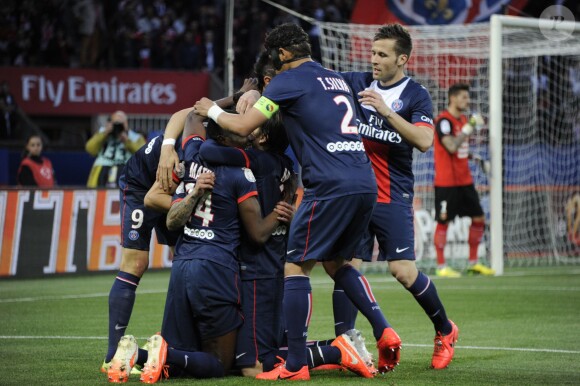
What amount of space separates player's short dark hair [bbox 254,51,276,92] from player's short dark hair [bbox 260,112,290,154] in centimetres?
29

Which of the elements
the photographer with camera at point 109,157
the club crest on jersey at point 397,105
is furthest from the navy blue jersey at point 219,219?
the photographer with camera at point 109,157

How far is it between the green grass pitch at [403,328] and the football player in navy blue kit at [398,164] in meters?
0.43

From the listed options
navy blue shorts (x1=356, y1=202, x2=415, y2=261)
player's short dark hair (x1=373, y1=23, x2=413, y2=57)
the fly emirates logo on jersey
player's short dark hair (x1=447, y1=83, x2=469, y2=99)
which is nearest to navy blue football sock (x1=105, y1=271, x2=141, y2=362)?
navy blue shorts (x1=356, y1=202, x2=415, y2=261)

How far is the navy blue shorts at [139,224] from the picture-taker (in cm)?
704

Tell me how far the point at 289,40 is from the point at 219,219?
3.75ft

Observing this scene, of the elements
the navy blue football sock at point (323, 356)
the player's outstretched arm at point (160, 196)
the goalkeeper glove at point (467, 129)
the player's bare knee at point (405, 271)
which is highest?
the goalkeeper glove at point (467, 129)

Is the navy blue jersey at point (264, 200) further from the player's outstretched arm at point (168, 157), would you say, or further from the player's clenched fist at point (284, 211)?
the player's outstretched arm at point (168, 157)

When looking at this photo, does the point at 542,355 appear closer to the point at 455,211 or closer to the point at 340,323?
the point at 340,323

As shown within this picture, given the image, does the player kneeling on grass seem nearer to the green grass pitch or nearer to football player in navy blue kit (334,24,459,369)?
the green grass pitch

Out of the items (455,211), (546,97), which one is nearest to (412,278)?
(455,211)

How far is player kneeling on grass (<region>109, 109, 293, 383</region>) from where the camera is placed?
6.23 metres

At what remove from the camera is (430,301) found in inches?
271

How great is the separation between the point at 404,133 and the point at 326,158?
708 millimetres

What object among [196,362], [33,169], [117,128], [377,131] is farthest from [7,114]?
[196,362]
